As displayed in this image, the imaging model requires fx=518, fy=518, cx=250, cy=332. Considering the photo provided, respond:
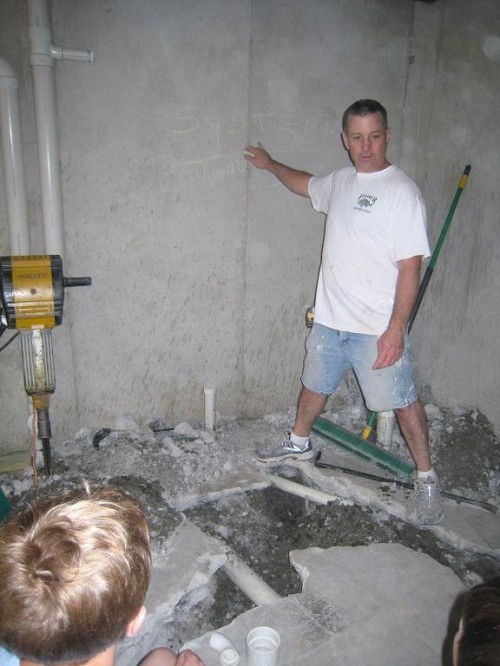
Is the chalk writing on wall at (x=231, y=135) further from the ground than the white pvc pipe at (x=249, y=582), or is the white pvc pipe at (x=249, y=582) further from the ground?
the chalk writing on wall at (x=231, y=135)

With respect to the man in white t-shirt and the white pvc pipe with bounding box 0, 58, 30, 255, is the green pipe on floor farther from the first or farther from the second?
the white pvc pipe with bounding box 0, 58, 30, 255

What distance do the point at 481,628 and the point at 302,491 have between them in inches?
76.7

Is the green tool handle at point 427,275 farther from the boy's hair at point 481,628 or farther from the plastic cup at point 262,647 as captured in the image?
the boy's hair at point 481,628

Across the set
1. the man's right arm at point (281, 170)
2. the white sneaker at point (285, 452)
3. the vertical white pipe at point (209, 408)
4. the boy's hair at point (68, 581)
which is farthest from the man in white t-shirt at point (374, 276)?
the boy's hair at point (68, 581)

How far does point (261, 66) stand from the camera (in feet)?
10.2

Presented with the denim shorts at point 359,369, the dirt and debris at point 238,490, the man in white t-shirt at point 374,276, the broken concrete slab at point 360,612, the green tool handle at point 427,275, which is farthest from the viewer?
the green tool handle at point 427,275

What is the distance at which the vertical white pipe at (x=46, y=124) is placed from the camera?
8.34 feet

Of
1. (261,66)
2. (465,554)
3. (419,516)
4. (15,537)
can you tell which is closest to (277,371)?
(419,516)

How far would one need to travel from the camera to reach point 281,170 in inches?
125

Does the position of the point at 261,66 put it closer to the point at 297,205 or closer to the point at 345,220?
the point at 297,205

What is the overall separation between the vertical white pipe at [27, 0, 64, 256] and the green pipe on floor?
2.00m

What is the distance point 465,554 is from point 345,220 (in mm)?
1784

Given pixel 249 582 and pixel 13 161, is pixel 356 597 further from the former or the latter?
pixel 13 161

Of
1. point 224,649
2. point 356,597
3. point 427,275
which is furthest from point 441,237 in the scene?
point 224,649
